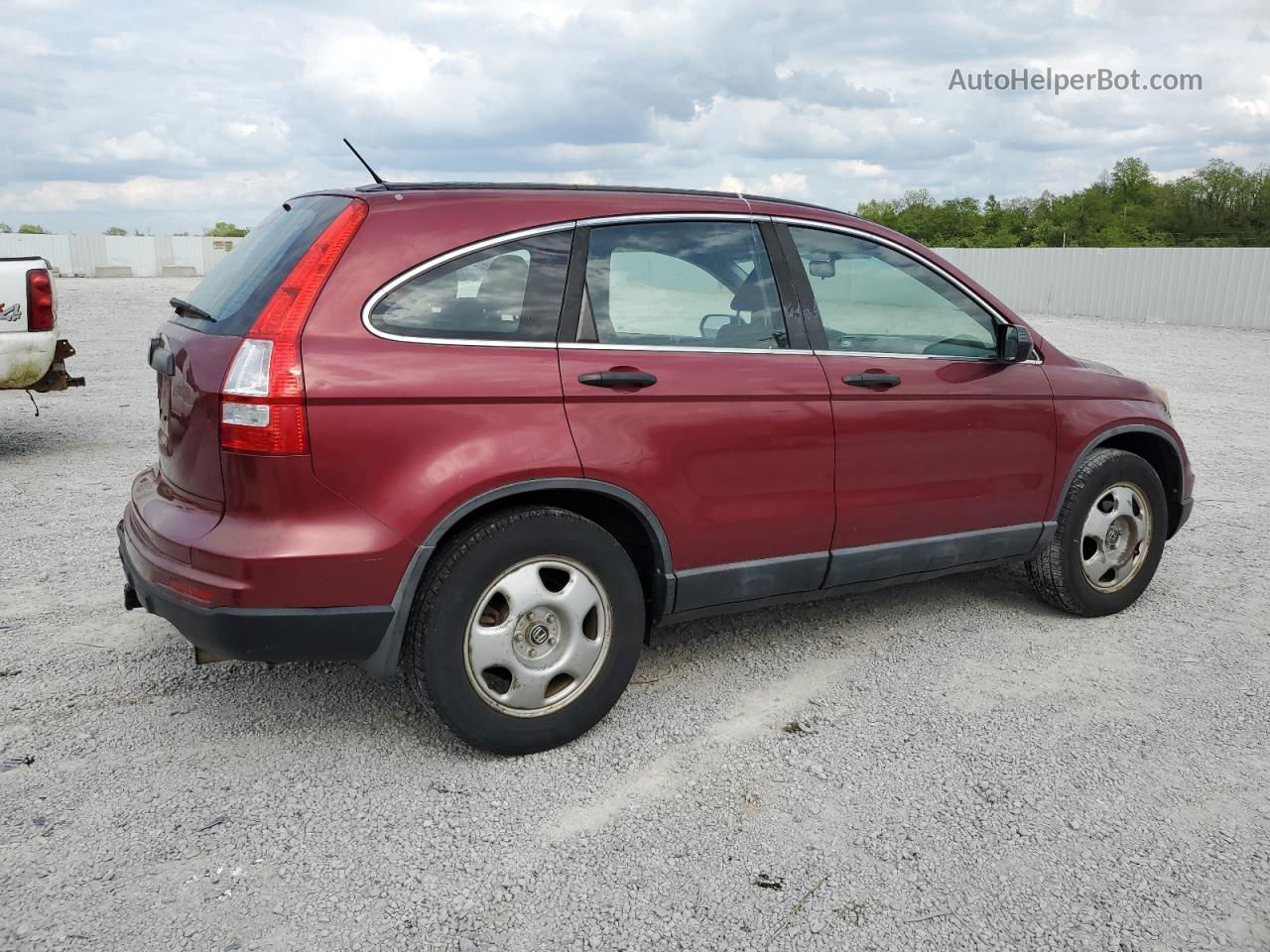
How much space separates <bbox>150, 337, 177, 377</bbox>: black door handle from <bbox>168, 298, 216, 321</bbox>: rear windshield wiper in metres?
0.12

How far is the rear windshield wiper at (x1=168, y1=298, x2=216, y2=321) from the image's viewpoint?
3.43 m

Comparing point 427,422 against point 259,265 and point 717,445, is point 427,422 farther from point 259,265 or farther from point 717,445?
point 717,445

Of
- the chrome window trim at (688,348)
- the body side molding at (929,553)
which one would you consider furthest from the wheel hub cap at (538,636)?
the body side molding at (929,553)

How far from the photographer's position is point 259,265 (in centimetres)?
342

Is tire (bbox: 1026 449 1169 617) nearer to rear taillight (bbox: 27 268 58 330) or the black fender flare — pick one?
the black fender flare

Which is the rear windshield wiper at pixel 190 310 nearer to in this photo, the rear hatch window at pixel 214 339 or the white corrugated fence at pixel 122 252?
the rear hatch window at pixel 214 339

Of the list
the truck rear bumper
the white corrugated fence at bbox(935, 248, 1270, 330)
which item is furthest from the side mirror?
the white corrugated fence at bbox(935, 248, 1270, 330)

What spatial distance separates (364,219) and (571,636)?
4.77 feet

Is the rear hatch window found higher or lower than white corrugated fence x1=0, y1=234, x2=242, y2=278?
lower

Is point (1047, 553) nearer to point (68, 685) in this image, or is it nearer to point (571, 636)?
point (571, 636)

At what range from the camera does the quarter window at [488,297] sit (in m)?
3.22

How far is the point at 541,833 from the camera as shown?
3.06 m

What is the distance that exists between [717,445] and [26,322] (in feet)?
21.2

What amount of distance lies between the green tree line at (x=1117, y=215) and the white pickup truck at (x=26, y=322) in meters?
44.7
